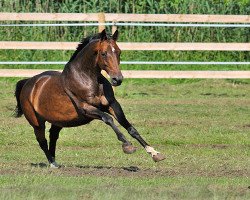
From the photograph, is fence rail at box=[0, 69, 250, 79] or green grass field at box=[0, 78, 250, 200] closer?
green grass field at box=[0, 78, 250, 200]

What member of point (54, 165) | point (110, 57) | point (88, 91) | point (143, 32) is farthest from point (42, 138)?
point (143, 32)

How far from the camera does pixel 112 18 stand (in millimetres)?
20266

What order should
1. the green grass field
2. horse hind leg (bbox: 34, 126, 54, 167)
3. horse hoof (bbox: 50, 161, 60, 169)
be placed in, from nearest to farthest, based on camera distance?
the green grass field
horse hoof (bbox: 50, 161, 60, 169)
horse hind leg (bbox: 34, 126, 54, 167)

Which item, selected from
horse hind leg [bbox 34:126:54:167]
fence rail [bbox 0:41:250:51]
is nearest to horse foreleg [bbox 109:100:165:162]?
horse hind leg [bbox 34:126:54:167]

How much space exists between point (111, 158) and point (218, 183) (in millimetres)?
3227

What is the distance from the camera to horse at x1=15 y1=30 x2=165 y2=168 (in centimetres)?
1099

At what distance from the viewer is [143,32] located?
23938 mm

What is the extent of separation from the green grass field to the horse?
1.97ft

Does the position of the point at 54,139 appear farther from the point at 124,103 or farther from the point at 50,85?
the point at 124,103

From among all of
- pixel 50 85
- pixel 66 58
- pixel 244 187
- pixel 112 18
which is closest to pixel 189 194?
pixel 244 187

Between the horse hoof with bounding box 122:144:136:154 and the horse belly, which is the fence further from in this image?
the horse hoof with bounding box 122:144:136:154

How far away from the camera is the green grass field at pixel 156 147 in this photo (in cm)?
955

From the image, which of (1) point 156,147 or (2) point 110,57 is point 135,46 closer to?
(1) point 156,147

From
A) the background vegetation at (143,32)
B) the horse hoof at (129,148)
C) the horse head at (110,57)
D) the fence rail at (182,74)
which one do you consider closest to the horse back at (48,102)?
the horse head at (110,57)
